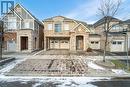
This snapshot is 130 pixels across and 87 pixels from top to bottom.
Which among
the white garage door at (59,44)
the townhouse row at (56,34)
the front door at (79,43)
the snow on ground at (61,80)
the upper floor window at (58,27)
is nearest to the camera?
the snow on ground at (61,80)

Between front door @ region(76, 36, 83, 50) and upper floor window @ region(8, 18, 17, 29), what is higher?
upper floor window @ region(8, 18, 17, 29)

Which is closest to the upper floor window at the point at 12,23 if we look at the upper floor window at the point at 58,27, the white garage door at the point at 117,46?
the upper floor window at the point at 58,27

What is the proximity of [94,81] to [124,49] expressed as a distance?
29.3m

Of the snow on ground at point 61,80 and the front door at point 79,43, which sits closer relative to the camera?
the snow on ground at point 61,80

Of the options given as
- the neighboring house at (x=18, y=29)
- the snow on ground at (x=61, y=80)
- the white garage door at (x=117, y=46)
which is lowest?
the snow on ground at (x=61, y=80)

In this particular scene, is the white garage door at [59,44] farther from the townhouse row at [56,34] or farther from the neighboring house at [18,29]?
the neighboring house at [18,29]

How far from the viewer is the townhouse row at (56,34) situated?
37125 mm

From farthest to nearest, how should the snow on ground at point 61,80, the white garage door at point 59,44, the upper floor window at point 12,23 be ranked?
the white garage door at point 59,44
the upper floor window at point 12,23
the snow on ground at point 61,80

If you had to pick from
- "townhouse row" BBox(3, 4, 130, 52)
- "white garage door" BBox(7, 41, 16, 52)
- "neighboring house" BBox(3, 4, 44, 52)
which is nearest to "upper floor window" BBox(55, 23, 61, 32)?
"townhouse row" BBox(3, 4, 130, 52)

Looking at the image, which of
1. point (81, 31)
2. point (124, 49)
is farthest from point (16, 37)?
point (124, 49)

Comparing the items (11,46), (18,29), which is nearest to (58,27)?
(18,29)

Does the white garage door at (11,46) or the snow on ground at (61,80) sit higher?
the white garage door at (11,46)

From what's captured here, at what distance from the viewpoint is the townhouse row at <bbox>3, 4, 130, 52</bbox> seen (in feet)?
Result: 122

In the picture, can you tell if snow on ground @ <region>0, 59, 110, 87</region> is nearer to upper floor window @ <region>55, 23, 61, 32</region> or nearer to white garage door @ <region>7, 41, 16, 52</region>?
white garage door @ <region>7, 41, 16, 52</region>
